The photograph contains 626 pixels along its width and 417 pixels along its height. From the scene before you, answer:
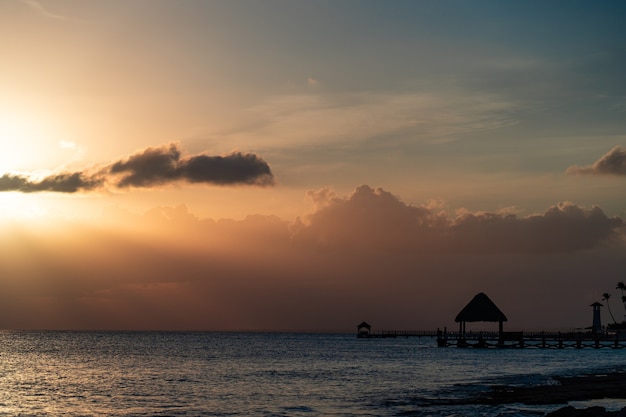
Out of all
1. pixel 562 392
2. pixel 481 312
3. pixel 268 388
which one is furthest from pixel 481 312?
pixel 562 392

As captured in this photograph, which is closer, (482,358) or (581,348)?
(482,358)

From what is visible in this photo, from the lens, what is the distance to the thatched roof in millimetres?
87750

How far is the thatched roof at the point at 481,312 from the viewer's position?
3455 inches

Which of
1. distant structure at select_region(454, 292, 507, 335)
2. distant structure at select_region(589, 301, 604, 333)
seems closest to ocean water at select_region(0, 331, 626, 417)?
distant structure at select_region(454, 292, 507, 335)

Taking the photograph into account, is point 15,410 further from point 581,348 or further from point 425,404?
point 581,348

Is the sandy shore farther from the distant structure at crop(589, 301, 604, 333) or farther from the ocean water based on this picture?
the distant structure at crop(589, 301, 604, 333)

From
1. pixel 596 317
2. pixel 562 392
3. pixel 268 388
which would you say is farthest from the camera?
pixel 596 317

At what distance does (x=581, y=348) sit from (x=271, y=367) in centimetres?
5323

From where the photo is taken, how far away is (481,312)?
87938 mm

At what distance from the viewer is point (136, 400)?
4072cm

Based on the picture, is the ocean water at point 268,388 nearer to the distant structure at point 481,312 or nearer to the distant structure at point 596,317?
the distant structure at point 481,312

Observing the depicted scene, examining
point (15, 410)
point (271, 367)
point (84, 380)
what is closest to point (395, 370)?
point (271, 367)

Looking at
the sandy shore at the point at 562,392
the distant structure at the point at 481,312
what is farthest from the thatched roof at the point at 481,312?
the sandy shore at the point at 562,392

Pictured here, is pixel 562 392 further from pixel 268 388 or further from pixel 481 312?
pixel 481 312
